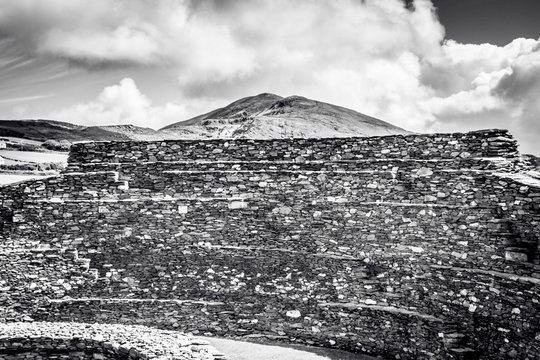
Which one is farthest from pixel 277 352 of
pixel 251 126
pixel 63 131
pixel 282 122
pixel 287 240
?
pixel 63 131

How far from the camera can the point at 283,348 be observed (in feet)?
42.7

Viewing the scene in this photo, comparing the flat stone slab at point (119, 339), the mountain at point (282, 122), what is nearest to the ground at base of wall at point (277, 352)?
the flat stone slab at point (119, 339)

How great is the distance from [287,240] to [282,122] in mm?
22540

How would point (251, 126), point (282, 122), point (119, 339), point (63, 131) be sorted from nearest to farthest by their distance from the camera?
point (119, 339), point (251, 126), point (282, 122), point (63, 131)

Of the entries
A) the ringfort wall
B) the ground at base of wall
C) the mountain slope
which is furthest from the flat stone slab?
the mountain slope

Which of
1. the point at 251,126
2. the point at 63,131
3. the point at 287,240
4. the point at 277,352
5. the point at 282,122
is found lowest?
the point at 277,352

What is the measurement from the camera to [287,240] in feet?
47.5

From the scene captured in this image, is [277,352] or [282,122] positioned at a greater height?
[282,122]

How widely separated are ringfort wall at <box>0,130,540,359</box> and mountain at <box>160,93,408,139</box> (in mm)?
15854

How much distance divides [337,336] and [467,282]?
394 cm

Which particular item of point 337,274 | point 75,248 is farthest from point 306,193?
point 75,248

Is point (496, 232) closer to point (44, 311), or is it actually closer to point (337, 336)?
point (337, 336)

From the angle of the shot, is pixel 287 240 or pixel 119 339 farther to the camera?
pixel 287 240

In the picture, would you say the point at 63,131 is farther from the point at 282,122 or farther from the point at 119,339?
the point at 119,339
